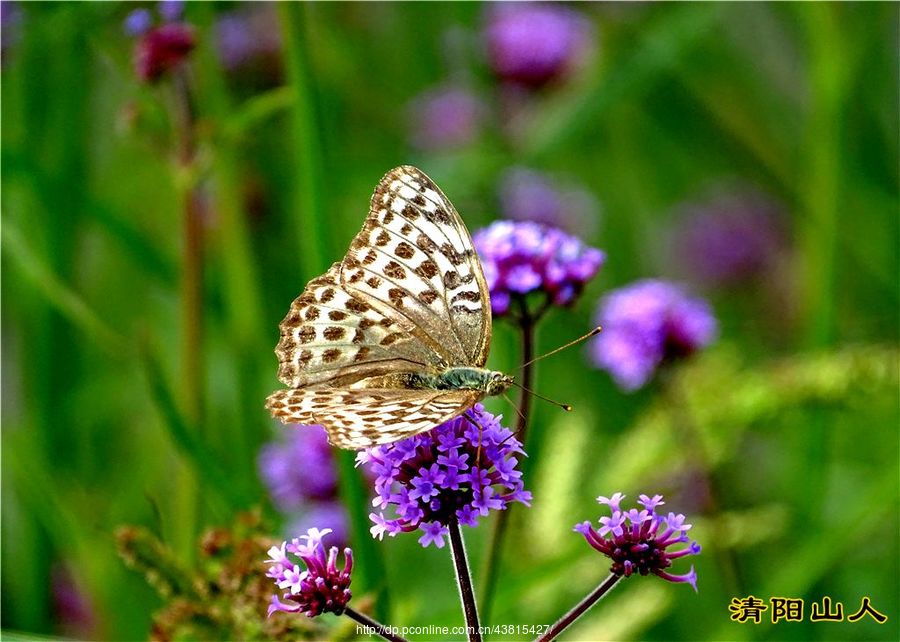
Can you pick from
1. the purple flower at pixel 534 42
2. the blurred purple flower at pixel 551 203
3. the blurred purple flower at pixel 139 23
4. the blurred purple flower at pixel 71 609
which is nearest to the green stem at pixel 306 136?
the blurred purple flower at pixel 139 23

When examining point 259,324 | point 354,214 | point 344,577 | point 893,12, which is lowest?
point 344,577

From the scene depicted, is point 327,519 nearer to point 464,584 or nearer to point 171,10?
point 171,10

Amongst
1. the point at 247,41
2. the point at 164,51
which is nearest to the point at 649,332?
the point at 164,51

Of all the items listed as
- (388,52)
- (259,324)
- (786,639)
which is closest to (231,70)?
(388,52)

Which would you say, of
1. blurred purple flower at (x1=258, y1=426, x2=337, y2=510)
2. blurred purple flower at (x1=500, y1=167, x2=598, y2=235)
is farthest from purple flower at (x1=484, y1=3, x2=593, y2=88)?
blurred purple flower at (x1=258, y1=426, x2=337, y2=510)

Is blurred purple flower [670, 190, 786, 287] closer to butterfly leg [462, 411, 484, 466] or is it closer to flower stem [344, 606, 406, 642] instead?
butterfly leg [462, 411, 484, 466]

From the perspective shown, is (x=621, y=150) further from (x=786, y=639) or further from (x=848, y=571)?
(x=786, y=639)
